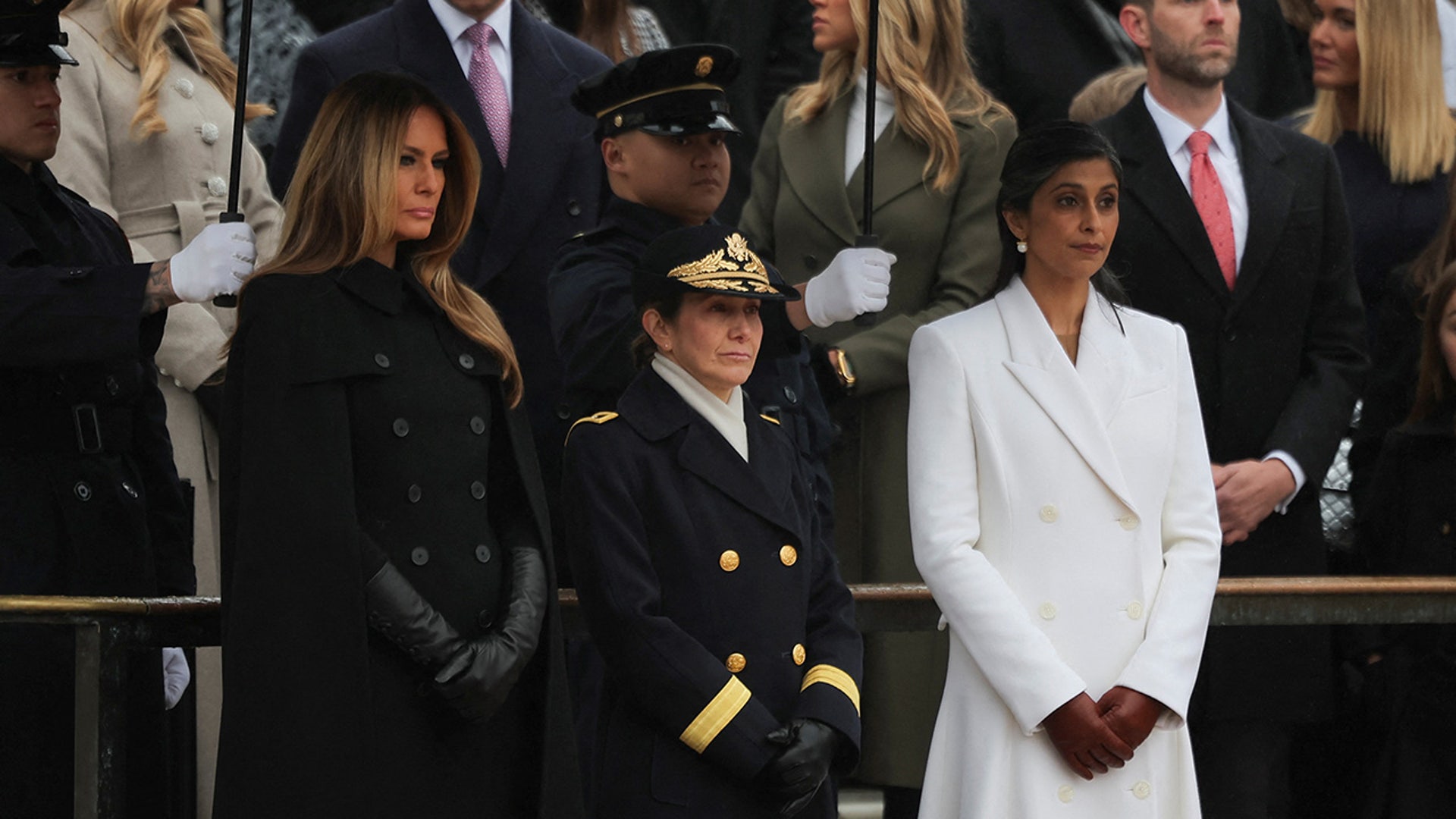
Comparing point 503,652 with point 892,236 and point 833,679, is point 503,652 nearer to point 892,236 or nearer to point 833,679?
point 833,679

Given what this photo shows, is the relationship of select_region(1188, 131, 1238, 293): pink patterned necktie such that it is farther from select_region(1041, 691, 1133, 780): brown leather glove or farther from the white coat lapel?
select_region(1041, 691, 1133, 780): brown leather glove

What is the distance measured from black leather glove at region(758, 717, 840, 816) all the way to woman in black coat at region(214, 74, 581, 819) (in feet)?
1.28

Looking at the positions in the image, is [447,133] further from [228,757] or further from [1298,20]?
[1298,20]

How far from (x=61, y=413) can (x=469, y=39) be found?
1.64 m

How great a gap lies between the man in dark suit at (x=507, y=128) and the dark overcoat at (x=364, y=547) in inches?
49.4

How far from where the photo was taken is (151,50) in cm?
563

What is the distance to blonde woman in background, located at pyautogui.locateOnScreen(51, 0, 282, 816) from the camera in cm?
545

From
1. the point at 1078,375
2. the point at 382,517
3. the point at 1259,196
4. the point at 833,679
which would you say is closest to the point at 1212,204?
the point at 1259,196

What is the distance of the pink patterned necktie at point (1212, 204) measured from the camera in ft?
17.6

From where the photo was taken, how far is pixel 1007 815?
4125 millimetres

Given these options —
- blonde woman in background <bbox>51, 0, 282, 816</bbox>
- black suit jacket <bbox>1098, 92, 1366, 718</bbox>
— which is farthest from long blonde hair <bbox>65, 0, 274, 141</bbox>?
black suit jacket <bbox>1098, 92, 1366, 718</bbox>

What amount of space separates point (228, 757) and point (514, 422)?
81 centimetres

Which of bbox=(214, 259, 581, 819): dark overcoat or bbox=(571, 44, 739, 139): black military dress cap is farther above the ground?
bbox=(571, 44, 739, 139): black military dress cap

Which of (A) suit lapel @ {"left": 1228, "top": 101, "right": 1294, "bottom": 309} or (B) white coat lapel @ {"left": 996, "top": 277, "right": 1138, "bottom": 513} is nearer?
(B) white coat lapel @ {"left": 996, "top": 277, "right": 1138, "bottom": 513}
